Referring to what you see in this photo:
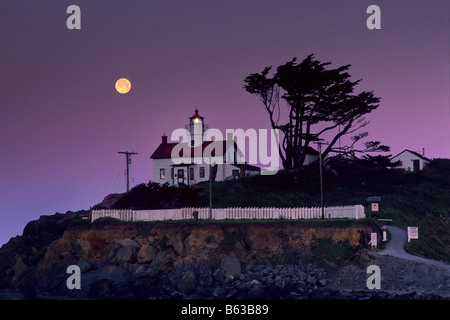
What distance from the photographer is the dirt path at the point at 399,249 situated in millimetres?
41809

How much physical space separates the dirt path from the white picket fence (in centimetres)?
302

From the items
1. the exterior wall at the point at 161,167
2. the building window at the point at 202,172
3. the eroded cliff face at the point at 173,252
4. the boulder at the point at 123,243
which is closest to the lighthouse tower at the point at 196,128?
the building window at the point at 202,172

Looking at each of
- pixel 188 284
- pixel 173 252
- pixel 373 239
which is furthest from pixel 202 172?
pixel 188 284

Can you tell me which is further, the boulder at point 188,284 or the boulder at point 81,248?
the boulder at point 81,248

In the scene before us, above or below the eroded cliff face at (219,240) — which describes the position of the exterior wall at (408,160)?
above

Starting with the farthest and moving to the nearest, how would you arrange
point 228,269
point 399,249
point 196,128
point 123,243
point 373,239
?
1. point 196,128
2. point 123,243
3. point 399,249
4. point 373,239
5. point 228,269

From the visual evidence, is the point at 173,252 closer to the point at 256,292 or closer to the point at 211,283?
the point at 211,283

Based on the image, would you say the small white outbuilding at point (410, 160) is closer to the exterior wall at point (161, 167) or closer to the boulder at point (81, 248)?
the exterior wall at point (161, 167)

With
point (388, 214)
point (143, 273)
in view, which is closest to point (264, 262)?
point (143, 273)

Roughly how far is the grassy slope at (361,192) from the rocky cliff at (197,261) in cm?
825

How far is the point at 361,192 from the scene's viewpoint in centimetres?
6869

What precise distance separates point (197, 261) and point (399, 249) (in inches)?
548

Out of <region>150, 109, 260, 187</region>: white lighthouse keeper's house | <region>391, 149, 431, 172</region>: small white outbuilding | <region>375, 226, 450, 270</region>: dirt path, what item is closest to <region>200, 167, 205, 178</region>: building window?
<region>150, 109, 260, 187</region>: white lighthouse keeper's house
